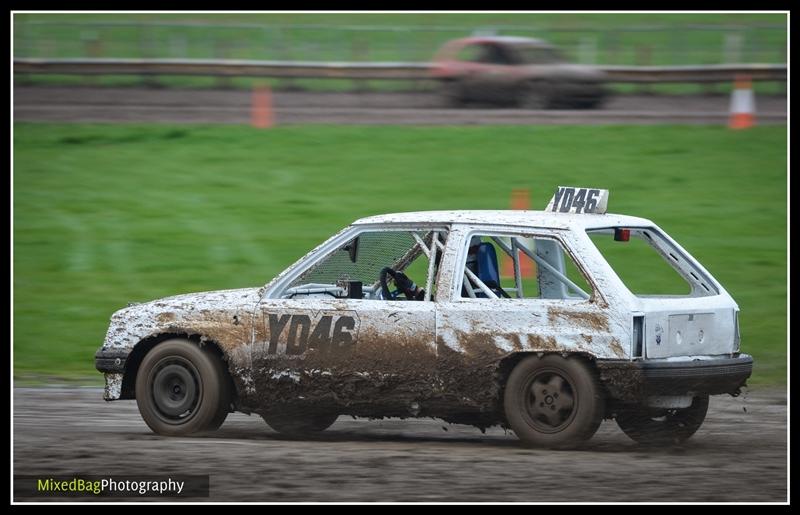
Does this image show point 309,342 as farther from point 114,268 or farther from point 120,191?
point 120,191

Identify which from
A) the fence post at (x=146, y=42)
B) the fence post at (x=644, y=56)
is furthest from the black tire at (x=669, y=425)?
the fence post at (x=146, y=42)

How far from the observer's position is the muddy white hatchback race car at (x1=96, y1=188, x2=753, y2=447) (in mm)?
8742

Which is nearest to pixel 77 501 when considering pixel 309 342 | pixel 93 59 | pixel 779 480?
pixel 309 342

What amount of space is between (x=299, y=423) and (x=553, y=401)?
201cm

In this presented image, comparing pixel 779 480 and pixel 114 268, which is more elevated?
pixel 114 268

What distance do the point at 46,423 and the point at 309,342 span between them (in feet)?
6.87

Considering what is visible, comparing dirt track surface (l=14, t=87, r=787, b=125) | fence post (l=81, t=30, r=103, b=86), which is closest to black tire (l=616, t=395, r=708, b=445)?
dirt track surface (l=14, t=87, r=787, b=125)

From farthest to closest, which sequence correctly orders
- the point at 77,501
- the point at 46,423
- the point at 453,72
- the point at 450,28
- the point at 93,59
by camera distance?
1. the point at 450,28
2. the point at 93,59
3. the point at 453,72
4. the point at 46,423
5. the point at 77,501

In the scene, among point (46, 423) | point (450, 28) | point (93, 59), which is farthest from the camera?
point (450, 28)

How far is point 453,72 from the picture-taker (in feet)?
81.9

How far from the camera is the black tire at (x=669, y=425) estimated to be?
9.47 meters

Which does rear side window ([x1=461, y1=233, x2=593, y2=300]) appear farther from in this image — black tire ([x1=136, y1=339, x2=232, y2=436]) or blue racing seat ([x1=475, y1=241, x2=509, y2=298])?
black tire ([x1=136, y1=339, x2=232, y2=436])

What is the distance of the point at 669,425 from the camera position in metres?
9.57

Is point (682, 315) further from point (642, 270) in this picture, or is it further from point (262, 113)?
point (262, 113)
